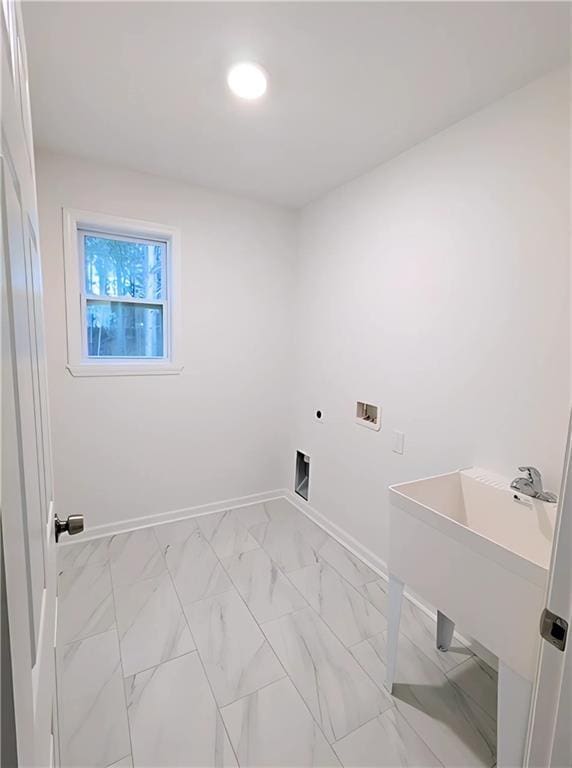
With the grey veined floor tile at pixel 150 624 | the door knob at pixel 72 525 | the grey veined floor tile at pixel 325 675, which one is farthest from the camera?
the grey veined floor tile at pixel 150 624

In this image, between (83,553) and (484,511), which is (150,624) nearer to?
(83,553)

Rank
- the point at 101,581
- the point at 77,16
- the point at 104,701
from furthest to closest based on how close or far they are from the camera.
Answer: the point at 101,581
the point at 104,701
the point at 77,16

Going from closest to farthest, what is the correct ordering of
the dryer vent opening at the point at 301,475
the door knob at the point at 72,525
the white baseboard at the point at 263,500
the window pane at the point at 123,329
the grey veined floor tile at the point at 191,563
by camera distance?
1. the door knob at the point at 72,525
2. the grey veined floor tile at the point at 191,563
3. the white baseboard at the point at 263,500
4. the window pane at the point at 123,329
5. the dryer vent opening at the point at 301,475

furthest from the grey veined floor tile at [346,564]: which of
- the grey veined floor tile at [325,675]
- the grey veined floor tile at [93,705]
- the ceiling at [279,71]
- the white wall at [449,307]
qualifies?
the ceiling at [279,71]

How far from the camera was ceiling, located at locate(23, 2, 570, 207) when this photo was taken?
4.12ft

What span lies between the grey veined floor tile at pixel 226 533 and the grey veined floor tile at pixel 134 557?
371 millimetres

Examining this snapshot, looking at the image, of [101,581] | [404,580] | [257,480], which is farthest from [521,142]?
[101,581]

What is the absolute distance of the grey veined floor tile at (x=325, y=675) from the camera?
56.9 inches

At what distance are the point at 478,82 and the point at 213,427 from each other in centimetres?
261

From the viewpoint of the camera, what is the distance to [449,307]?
6.22 feet

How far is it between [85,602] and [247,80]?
271 cm

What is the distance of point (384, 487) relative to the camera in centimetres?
234

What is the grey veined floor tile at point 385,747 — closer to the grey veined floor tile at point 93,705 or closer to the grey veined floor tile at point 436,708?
the grey veined floor tile at point 436,708

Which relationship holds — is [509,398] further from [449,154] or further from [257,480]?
[257,480]
